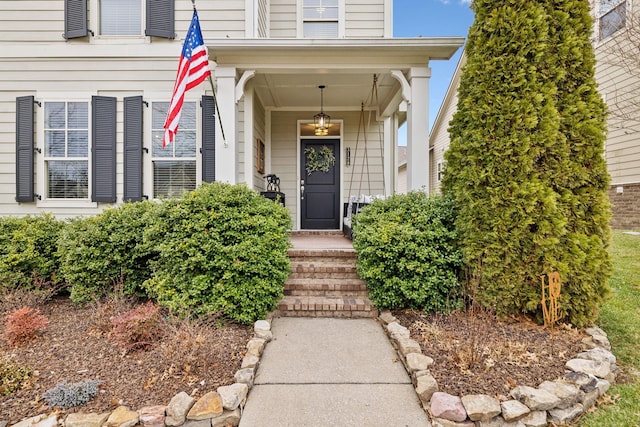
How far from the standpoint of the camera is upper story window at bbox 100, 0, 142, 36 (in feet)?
16.3

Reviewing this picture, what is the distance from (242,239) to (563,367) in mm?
2773

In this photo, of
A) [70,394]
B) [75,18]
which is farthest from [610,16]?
[70,394]

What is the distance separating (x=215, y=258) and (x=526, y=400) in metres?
2.59

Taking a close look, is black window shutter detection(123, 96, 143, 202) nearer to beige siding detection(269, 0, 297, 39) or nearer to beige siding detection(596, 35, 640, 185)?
beige siding detection(269, 0, 297, 39)

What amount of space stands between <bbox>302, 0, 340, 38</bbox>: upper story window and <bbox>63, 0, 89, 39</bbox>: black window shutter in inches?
140

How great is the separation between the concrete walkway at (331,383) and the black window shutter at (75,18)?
5397mm

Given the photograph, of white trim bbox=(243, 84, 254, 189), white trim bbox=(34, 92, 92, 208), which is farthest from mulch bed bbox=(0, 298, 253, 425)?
white trim bbox=(34, 92, 92, 208)

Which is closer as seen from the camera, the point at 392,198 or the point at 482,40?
the point at 482,40

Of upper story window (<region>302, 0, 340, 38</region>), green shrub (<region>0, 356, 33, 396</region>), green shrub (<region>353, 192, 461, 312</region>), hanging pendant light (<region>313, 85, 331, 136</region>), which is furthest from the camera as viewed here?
hanging pendant light (<region>313, 85, 331, 136</region>)

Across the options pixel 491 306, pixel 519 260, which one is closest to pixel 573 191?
pixel 519 260

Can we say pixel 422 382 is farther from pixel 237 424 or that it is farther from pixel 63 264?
pixel 63 264

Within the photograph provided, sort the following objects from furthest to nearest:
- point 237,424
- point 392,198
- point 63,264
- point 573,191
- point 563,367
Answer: point 392,198 < point 63,264 < point 573,191 < point 563,367 < point 237,424

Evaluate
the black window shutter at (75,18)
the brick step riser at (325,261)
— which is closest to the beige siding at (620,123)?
the brick step riser at (325,261)

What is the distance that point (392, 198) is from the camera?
12.6 ft
